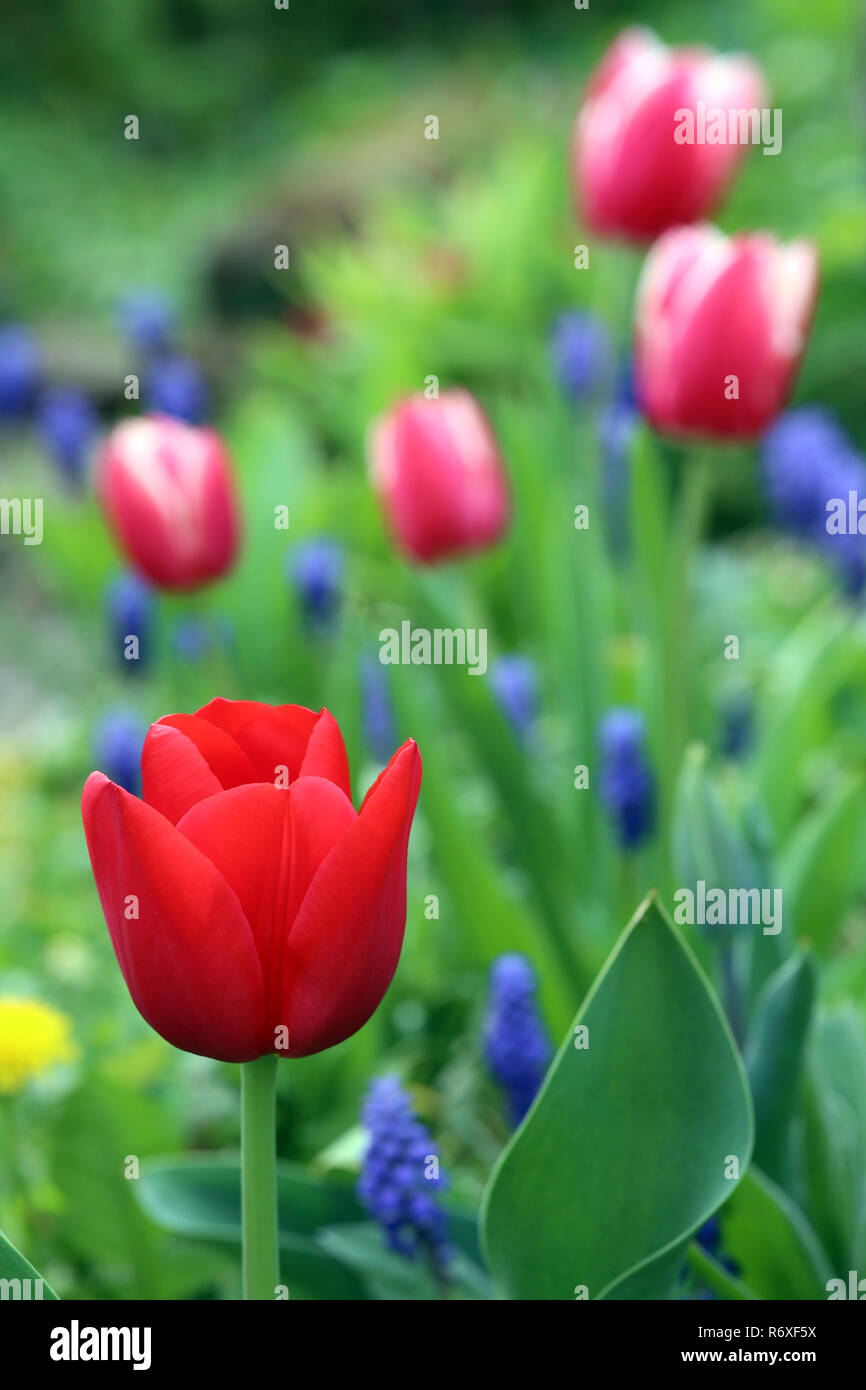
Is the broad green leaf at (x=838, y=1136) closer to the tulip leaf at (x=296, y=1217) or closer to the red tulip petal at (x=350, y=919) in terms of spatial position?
the tulip leaf at (x=296, y=1217)

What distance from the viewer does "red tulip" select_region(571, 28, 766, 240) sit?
148 centimetres

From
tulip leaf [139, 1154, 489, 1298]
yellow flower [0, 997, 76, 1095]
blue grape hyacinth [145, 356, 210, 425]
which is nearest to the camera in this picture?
tulip leaf [139, 1154, 489, 1298]

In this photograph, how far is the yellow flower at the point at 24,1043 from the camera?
955 millimetres

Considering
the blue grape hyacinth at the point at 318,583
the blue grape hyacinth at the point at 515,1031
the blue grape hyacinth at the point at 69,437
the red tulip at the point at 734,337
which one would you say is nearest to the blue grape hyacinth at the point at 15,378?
the blue grape hyacinth at the point at 69,437

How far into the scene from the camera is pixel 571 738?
1474mm

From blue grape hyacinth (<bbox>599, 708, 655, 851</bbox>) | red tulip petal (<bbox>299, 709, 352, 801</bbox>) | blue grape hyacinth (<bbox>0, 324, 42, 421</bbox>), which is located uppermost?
blue grape hyacinth (<bbox>0, 324, 42, 421</bbox>)

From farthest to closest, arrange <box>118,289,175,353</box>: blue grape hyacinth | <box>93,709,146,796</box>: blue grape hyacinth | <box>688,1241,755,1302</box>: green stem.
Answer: <box>118,289,175,353</box>: blue grape hyacinth
<box>93,709,146,796</box>: blue grape hyacinth
<box>688,1241,755,1302</box>: green stem

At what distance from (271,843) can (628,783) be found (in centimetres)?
67

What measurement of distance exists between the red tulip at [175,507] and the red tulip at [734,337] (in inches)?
15.2

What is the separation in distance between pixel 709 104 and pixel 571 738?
0.67 metres

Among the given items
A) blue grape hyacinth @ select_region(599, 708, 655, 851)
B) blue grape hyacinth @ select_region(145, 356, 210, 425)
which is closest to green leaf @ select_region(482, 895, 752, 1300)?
blue grape hyacinth @ select_region(599, 708, 655, 851)

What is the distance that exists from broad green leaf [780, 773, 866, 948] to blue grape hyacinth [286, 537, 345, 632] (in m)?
0.63

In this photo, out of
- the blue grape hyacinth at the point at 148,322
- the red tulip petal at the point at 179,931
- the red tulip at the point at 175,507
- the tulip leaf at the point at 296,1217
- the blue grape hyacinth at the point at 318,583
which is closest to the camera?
the red tulip petal at the point at 179,931

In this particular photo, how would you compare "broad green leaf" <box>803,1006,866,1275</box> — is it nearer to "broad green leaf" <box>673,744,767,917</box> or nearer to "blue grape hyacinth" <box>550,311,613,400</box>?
"broad green leaf" <box>673,744,767,917</box>
